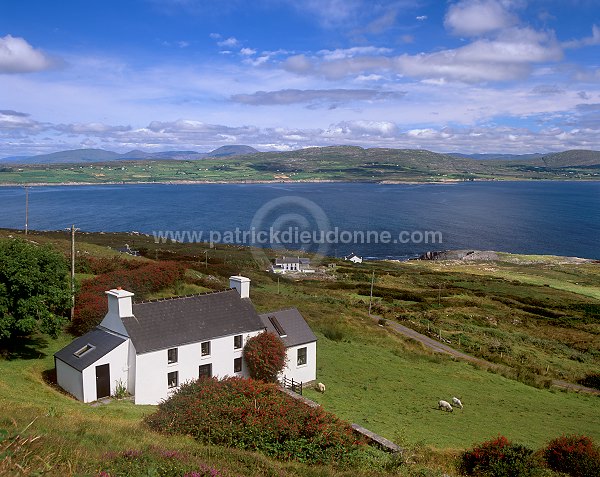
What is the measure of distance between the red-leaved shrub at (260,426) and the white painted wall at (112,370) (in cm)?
766

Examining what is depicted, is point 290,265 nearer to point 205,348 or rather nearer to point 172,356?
point 205,348

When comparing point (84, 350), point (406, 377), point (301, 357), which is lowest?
point (406, 377)

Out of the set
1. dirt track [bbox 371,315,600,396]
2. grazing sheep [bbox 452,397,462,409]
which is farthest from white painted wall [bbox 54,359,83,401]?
dirt track [bbox 371,315,600,396]

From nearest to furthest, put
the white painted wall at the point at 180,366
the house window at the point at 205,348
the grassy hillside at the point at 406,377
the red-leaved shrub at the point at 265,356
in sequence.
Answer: the grassy hillside at the point at 406,377
the white painted wall at the point at 180,366
the house window at the point at 205,348
the red-leaved shrub at the point at 265,356

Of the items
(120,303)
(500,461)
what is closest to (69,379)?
(120,303)

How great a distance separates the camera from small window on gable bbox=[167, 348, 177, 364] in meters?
25.2

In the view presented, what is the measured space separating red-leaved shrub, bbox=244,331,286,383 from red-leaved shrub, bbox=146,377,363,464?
10017 millimetres

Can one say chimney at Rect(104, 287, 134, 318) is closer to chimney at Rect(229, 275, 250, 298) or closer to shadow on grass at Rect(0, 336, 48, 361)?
shadow on grass at Rect(0, 336, 48, 361)

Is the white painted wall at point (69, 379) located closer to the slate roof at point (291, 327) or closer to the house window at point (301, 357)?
the slate roof at point (291, 327)

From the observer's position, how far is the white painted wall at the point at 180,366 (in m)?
24.1

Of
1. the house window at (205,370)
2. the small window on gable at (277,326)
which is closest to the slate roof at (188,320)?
the small window on gable at (277,326)

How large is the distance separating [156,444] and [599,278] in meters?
105

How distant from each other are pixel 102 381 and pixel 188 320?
5443 millimetres

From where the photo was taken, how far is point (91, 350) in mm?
24328
